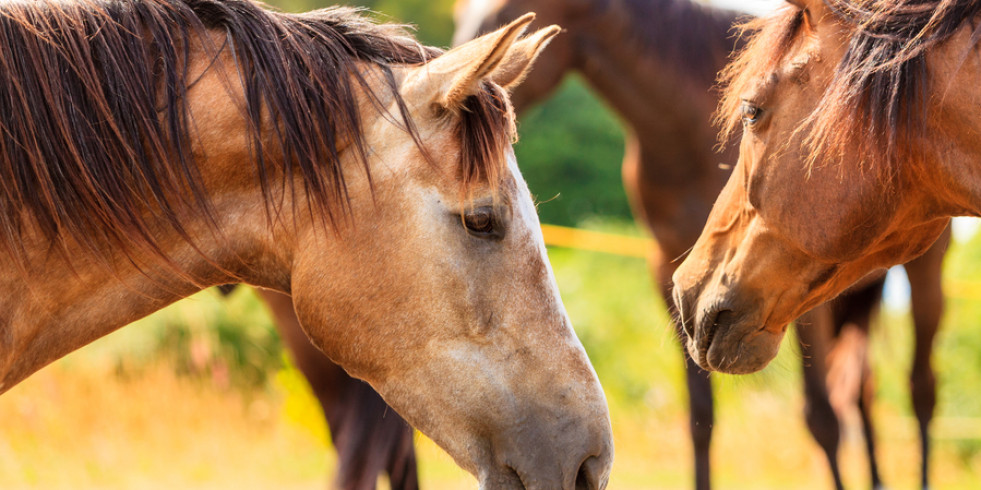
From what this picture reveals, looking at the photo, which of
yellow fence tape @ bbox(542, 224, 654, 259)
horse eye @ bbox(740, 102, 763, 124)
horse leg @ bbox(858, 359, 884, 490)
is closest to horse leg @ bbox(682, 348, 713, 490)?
horse leg @ bbox(858, 359, 884, 490)

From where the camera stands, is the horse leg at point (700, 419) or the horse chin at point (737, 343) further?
the horse leg at point (700, 419)

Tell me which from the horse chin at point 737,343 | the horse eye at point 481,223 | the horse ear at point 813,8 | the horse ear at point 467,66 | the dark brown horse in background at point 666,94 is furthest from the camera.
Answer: the dark brown horse in background at point 666,94

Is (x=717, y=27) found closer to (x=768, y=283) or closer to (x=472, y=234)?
(x=768, y=283)

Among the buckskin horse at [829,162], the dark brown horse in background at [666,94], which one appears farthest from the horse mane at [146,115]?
the dark brown horse in background at [666,94]

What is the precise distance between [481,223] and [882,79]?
990mm

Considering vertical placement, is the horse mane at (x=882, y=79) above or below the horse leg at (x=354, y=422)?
above

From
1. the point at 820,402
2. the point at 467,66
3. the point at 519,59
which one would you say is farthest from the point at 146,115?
the point at 820,402

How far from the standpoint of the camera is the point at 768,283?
8.35 ft

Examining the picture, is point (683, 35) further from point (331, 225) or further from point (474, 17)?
point (331, 225)

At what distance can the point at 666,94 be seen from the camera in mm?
4816

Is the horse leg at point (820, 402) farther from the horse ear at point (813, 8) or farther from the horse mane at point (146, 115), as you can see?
the horse mane at point (146, 115)

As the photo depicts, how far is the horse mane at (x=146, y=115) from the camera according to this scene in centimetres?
188

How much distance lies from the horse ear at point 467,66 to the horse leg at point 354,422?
1.68 meters

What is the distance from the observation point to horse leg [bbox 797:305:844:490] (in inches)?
189
